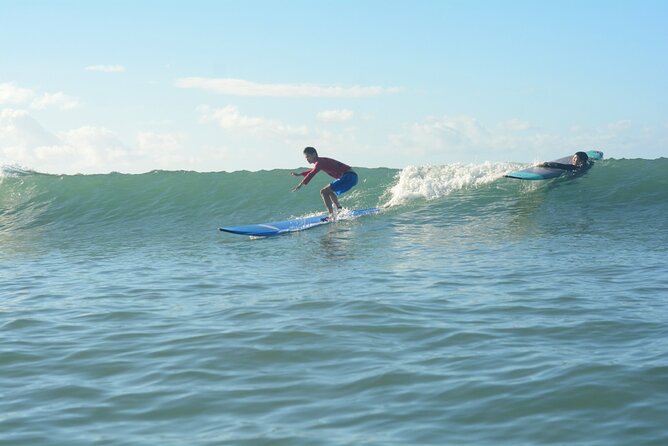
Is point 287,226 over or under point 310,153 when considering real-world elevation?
under

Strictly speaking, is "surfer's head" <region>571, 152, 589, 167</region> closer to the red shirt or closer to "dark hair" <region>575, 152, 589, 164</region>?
"dark hair" <region>575, 152, 589, 164</region>

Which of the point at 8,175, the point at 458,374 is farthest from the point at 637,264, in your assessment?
the point at 8,175

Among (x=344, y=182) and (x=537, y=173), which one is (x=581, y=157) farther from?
(x=344, y=182)

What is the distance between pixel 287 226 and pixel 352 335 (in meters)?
8.49

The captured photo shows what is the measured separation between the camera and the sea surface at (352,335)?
14.2 ft

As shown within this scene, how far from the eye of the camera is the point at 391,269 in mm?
9727

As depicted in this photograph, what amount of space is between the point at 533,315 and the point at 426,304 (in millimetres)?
1059

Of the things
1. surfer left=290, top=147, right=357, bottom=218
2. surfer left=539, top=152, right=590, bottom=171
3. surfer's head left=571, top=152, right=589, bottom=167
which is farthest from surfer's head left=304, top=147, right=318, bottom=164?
surfer's head left=571, top=152, right=589, bottom=167

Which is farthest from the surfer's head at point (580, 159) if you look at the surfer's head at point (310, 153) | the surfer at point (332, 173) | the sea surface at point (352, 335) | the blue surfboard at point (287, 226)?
the surfer's head at point (310, 153)

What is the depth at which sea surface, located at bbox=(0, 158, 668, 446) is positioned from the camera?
4324 millimetres

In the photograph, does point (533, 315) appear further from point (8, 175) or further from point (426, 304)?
point (8, 175)

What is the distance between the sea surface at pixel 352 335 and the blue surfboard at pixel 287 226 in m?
0.28

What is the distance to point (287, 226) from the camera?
48.1ft

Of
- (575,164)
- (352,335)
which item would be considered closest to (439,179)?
(575,164)
